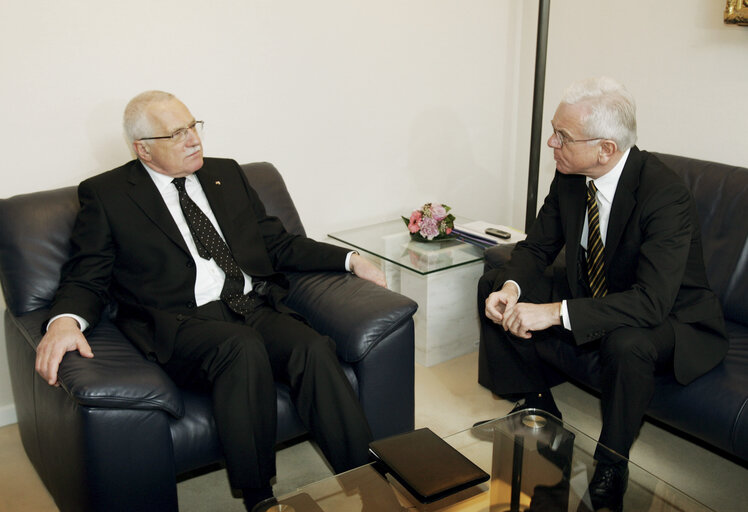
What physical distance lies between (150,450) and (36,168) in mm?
1310

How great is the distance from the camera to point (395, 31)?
11.1 ft

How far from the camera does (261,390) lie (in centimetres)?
214

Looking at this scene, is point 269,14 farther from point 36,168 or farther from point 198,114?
point 36,168

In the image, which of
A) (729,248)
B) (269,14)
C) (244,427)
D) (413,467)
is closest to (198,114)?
(269,14)

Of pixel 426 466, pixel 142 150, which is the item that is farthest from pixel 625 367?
pixel 142 150

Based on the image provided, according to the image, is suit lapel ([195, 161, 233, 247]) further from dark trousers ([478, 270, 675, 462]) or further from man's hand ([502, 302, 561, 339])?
dark trousers ([478, 270, 675, 462])

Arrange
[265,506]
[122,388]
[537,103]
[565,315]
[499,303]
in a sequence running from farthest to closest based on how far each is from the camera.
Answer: [537,103], [499,303], [565,315], [122,388], [265,506]

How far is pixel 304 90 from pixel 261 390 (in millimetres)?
1558

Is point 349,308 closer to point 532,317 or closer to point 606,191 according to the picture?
point 532,317

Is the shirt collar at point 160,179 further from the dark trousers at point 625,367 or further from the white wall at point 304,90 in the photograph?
the dark trousers at point 625,367

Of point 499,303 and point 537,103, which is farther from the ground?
point 537,103

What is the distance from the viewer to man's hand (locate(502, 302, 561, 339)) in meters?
2.29

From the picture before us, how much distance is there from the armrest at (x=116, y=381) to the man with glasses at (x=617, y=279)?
112 centimetres

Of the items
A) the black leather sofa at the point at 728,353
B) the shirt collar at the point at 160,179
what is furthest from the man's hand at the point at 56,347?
the black leather sofa at the point at 728,353
